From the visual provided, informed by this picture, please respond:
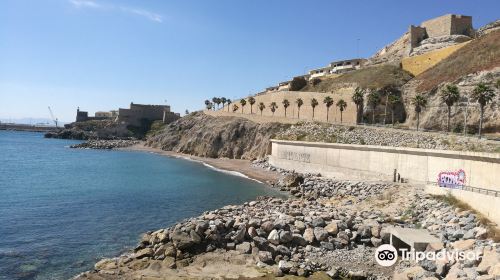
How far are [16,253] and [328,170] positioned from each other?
41580mm

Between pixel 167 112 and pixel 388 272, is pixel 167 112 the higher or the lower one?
the higher one

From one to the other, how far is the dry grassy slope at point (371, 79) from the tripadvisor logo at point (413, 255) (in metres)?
69.6

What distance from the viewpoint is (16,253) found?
2669cm

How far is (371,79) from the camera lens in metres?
96.6

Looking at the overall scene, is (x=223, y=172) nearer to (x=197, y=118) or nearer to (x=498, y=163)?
(x=498, y=163)

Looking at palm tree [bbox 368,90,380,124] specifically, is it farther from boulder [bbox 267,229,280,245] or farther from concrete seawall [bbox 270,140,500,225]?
boulder [bbox 267,229,280,245]

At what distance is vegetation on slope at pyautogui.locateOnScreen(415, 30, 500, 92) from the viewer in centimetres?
6875

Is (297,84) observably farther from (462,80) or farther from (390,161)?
(390,161)

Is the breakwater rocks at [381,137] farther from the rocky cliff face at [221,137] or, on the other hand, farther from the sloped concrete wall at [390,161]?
the rocky cliff face at [221,137]

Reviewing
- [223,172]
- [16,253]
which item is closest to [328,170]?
[223,172]

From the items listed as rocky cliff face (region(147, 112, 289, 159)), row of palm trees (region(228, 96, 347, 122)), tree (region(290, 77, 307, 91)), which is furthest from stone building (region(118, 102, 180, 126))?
tree (region(290, 77, 307, 91))

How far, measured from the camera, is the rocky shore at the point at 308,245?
21234 mm

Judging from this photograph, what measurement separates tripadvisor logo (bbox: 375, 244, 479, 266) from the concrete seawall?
5787 mm

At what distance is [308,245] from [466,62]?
6287 cm
